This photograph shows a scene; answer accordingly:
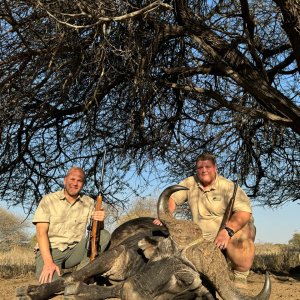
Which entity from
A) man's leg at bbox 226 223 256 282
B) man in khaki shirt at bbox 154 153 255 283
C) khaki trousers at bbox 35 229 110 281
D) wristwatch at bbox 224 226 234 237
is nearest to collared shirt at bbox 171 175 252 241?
man in khaki shirt at bbox 154 153 255 283

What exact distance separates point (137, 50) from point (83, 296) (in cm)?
375

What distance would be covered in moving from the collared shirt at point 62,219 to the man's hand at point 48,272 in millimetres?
508

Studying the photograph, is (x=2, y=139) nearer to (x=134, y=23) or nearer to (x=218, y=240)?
(x=134, y=23)

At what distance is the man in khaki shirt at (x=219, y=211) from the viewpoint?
619 cm

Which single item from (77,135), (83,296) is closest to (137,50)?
(77,135)

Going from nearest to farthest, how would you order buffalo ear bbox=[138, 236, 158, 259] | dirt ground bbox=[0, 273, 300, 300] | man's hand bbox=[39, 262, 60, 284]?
1. buffalo ear bbox=[138, 236, 158, 259]
2. man's hand bbox=[39, 262, 60, 284]
3. dirt ground bbox=[0, 273, 300, 300]

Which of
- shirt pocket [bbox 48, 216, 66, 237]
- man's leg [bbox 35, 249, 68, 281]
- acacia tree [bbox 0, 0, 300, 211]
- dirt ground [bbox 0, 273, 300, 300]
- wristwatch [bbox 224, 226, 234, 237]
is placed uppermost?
acacia tree [bbox 0, 0, 300, 211]

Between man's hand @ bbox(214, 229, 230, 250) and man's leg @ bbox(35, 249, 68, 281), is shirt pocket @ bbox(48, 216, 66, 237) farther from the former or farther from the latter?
man's hand @ bbox(214, 229, 230, 250)

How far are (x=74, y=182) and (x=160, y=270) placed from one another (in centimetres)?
214

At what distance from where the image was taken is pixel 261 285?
31.7 ft

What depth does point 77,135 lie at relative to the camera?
35.4 ft

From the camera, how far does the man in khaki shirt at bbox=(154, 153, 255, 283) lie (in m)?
6.19

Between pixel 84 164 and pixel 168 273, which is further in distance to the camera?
pixel 84 164

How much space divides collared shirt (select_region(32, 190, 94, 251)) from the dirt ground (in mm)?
1479
